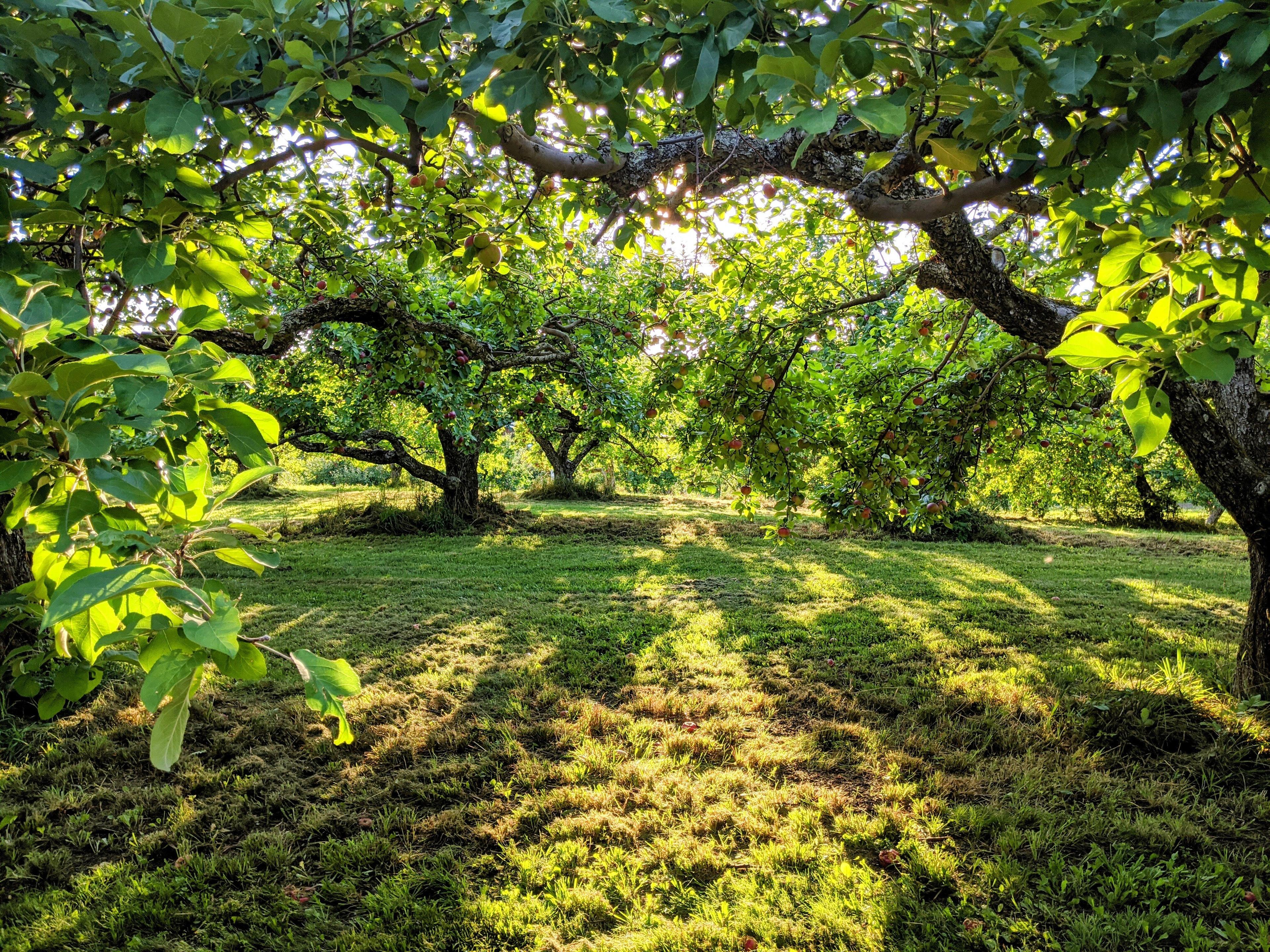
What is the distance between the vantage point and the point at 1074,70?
3.73 ft

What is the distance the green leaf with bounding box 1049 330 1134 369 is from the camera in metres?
1.12

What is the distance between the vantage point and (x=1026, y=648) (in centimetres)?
575

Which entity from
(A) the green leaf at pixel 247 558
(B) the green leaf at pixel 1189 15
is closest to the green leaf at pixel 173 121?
(A) the green leaf at pixel 247 558

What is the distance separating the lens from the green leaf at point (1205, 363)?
111 cm

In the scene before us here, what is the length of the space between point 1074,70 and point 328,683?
157cm

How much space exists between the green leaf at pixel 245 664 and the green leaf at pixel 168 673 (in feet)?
0.09

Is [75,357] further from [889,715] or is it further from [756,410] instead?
[889,715]

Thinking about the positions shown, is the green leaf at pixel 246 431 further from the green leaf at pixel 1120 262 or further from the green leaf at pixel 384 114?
the green leaf at pixel 1120 262

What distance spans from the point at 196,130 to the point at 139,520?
2.21 feet

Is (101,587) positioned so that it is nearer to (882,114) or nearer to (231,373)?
(231,373)

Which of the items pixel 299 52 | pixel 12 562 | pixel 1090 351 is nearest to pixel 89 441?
pixel 299 52

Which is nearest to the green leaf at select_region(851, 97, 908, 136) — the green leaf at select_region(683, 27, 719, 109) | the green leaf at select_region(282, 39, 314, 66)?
the green leaf at select_region(683, 27, 719, 109)

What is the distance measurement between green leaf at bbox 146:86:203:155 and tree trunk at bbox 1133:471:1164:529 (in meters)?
17.8

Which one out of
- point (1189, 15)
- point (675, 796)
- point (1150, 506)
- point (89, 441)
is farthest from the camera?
point (1150, 506)
